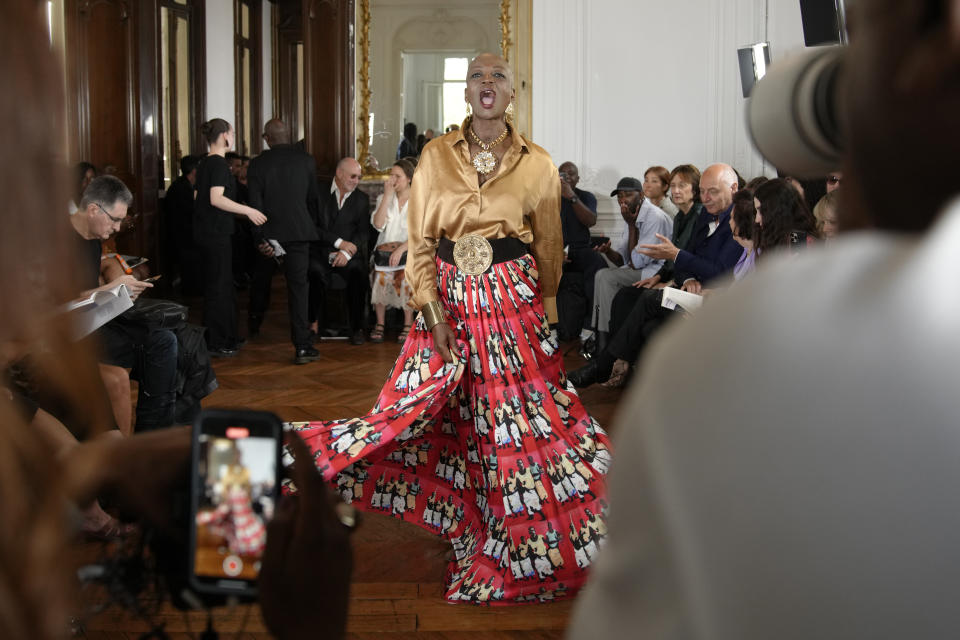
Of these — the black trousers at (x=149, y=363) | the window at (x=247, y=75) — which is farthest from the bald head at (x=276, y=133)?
the window at (x=247, y=75)

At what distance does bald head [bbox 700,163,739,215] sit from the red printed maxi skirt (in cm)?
230

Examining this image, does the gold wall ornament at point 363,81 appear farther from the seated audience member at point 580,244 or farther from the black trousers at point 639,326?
the black trousers at point 639,326

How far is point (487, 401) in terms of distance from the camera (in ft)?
10.4

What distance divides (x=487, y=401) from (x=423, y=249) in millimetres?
559

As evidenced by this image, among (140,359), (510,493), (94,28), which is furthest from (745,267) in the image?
(94,28)

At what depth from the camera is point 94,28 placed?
29.1 ft

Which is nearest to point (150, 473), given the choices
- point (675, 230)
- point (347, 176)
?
point (675, 230)

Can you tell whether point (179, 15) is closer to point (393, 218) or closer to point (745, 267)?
point (393, 218)

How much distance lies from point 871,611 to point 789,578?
0.04m

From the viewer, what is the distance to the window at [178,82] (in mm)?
10070

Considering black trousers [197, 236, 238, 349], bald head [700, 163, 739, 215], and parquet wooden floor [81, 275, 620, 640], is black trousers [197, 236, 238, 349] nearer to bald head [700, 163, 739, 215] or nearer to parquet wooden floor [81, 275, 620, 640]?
parquet wooden floor [81, 275, 620, 640]

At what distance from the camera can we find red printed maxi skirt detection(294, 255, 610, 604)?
3.00 metres

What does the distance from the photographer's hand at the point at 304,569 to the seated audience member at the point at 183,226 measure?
29.0 feet

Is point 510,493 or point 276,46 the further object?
point 276,46
